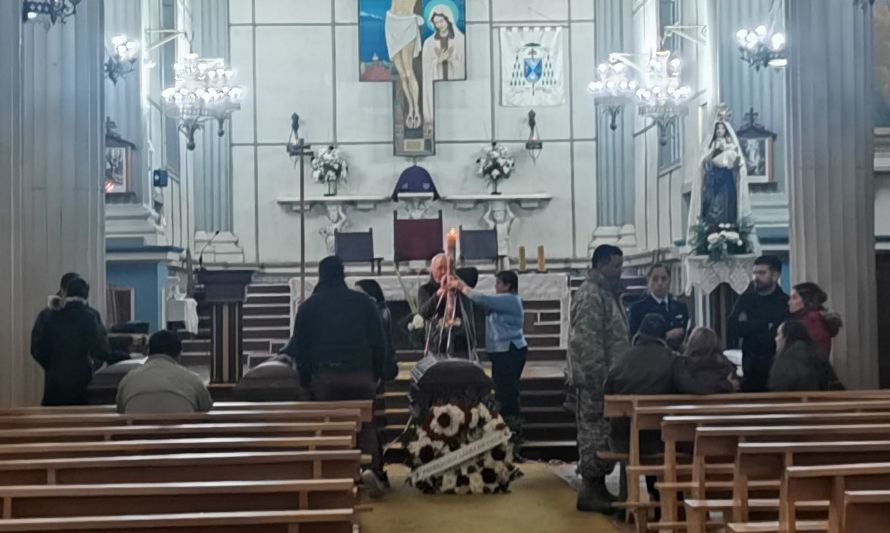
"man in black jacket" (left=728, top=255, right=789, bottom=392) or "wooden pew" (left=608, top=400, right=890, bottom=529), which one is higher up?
"man in black jacket" (left=728, top=255, right=789, bottom=392)

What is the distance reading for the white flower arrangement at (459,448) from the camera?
842 cm

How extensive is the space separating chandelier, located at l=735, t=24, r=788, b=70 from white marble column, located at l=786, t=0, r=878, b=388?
3535 mm

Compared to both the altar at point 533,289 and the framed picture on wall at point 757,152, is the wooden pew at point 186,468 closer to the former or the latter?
the framed picture on wall at point 757,152

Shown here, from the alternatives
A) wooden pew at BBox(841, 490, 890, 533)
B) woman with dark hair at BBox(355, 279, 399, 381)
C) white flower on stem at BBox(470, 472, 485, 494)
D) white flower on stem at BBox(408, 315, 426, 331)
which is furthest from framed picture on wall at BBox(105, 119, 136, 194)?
wooden pew at BBox(841, 490, 890, 533)

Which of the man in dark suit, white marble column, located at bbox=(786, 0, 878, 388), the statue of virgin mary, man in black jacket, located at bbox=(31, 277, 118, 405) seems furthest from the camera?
the statue of virgin mary

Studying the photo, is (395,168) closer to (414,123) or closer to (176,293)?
(414,123)

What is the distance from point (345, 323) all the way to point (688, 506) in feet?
9.93

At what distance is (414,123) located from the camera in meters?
20.8

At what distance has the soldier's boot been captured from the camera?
7691 millimetres

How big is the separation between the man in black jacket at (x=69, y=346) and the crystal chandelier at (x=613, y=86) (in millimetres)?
10621

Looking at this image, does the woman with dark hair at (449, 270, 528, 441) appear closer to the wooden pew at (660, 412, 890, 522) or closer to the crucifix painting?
the wooden pew at (660, 412, 890, 522)

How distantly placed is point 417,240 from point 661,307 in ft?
27.6

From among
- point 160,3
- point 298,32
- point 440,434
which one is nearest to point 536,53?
point 298,32

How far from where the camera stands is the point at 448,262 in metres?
9.36
